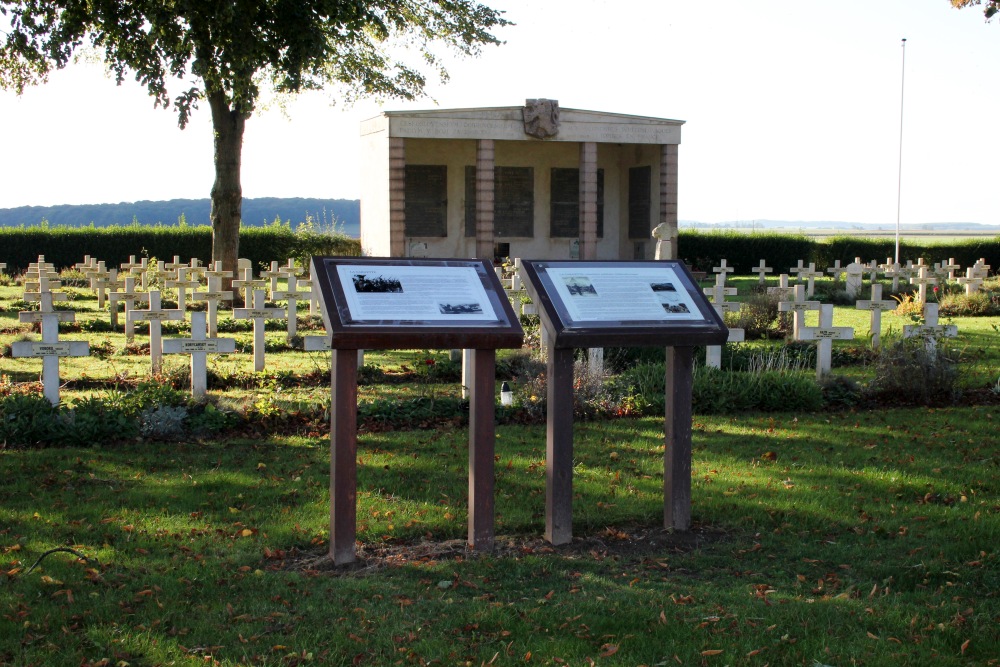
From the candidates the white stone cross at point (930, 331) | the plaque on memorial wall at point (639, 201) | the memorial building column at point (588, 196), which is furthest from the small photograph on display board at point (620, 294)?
the plaque on memorial wall at point (639, 201)

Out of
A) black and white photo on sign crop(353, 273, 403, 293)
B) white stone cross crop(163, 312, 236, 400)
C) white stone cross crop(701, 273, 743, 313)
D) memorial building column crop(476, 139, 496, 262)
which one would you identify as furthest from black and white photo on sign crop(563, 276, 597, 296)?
memorial building column crop(476, 139, 496, 262)

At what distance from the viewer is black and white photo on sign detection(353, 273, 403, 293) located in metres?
5.05

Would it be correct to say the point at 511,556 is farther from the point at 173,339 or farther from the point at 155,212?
the point at 155,212

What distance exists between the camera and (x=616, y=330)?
5.15 meters

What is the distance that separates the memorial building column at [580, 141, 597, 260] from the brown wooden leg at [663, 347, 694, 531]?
20.4 metres

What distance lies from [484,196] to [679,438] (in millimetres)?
19664

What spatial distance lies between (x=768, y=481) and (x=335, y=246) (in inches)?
886

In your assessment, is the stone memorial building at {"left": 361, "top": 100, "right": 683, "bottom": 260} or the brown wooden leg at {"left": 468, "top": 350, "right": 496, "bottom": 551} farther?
the stone memorial building at {"left": 361, "top": 100, "right": 683, "bottom": 260}

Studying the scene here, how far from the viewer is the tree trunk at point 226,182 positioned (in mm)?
18047

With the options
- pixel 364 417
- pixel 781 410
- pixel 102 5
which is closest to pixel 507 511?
pixel 364 417

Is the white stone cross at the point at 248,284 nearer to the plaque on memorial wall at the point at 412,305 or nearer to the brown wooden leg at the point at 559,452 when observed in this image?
the plaque on memorial wall at the point at 412,305

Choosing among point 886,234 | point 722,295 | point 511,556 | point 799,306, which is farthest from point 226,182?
point 886,234

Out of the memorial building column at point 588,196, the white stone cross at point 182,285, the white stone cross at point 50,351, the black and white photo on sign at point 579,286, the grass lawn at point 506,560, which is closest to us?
the grass lawn at point 506,560

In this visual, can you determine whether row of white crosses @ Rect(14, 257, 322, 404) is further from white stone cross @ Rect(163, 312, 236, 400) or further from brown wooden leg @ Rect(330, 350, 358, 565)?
brown wooden leg @ Rect(330, 350, 358, 565)
